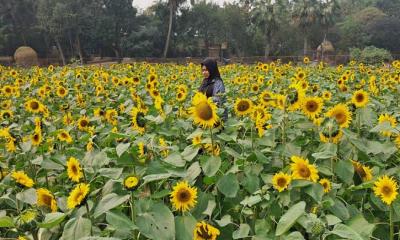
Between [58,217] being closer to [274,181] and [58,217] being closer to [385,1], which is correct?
[274,181]

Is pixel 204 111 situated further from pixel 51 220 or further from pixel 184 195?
pixel 51 220

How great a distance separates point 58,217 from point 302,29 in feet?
150

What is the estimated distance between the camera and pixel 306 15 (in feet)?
143

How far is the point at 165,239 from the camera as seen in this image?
1.48 metres

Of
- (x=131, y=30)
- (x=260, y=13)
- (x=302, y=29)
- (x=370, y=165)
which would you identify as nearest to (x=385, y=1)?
(x=302, y=29)

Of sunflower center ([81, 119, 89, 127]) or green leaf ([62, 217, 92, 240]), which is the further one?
sunflower center ([81, 119, 89, 127])

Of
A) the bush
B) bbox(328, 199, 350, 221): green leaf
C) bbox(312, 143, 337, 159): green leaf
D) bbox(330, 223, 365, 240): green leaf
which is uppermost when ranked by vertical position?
bbox(312, 143, 337, 159): green leaf

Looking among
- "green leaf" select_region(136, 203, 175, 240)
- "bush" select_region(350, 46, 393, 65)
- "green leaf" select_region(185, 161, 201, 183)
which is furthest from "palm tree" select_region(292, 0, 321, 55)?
"green leaf" select_region(136, 203, 175, 240)

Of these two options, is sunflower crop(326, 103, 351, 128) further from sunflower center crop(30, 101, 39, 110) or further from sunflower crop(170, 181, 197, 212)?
sunflower center crop(30, 101, 39, 110)

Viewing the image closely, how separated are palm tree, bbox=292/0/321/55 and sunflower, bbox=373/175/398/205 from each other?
1651 inches

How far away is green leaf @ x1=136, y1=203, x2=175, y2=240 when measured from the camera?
1.48m

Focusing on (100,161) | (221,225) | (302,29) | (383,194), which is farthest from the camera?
(302,29)

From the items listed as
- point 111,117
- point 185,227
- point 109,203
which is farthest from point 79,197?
point 111,117

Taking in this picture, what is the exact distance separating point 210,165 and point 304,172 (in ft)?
1.22
